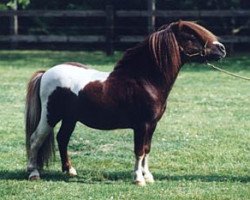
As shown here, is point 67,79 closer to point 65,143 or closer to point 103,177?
point 65,143

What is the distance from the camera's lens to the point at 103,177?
812 cm

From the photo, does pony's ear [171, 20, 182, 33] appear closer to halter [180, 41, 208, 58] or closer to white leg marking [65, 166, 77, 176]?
halter [180, 41, 208, 58]

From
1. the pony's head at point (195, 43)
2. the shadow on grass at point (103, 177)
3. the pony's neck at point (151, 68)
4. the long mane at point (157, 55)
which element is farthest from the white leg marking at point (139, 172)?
the pony's head at point (195, 43)

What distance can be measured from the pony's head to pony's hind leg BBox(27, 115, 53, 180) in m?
1.67

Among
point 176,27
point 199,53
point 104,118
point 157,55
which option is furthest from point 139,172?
point 176,27

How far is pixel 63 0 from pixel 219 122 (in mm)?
17777

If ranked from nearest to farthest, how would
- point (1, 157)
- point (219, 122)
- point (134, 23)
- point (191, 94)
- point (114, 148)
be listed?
point (1, 157) → point (114, 148) → point (219, 122) → point (191, 94) → point (134, 23)

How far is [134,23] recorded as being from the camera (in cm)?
2678

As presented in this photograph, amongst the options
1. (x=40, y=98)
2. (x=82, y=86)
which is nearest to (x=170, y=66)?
(x=82, y=86)

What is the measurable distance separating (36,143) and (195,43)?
2.04 m

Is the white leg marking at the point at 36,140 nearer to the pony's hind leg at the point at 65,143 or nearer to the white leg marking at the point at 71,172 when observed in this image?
the pony's hind leg at the point at 65,143

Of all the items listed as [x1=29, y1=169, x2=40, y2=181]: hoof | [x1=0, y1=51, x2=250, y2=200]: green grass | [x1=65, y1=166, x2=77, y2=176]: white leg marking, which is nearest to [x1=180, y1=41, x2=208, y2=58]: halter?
[x1=0, y1=51, x2=250, y2=200]: green grass

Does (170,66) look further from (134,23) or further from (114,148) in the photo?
(134,23)

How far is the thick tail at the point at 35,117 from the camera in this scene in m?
8.03
